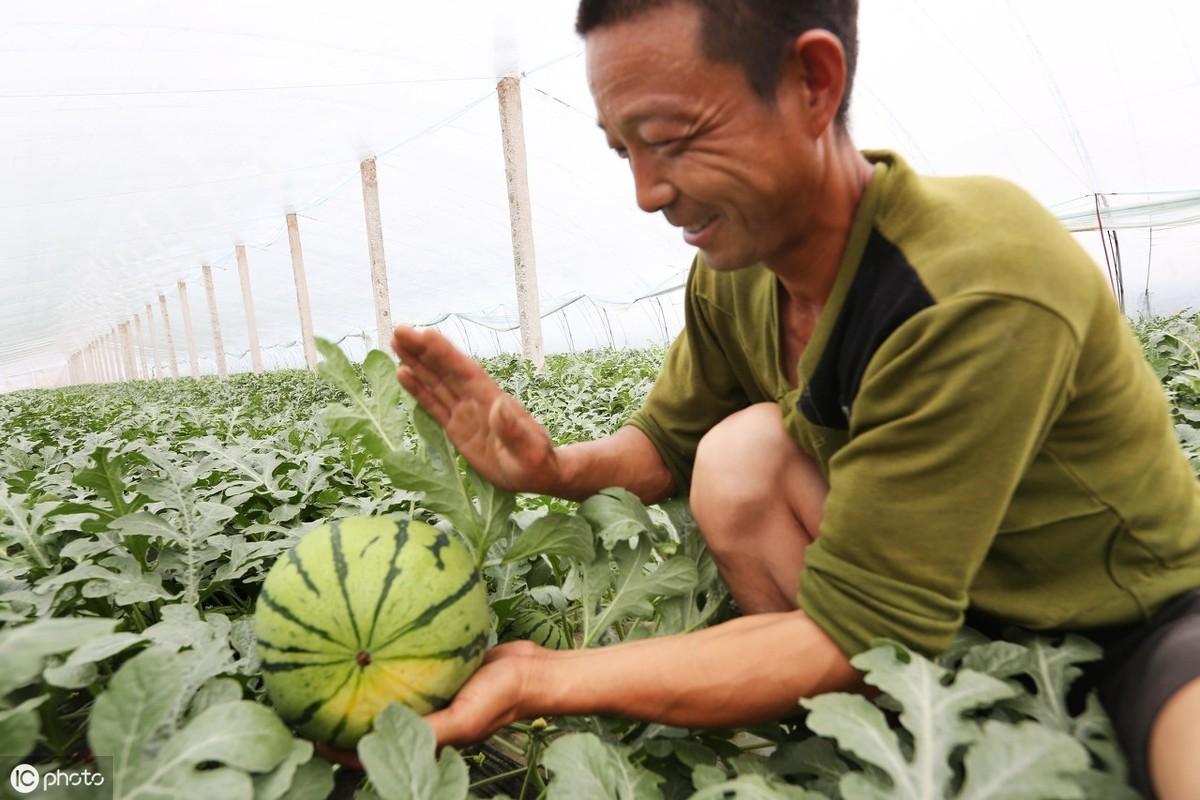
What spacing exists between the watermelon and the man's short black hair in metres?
0.93

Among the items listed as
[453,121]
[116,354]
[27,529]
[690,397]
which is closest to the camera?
[27,529]

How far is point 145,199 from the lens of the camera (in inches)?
763

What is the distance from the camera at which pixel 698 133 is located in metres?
1.29

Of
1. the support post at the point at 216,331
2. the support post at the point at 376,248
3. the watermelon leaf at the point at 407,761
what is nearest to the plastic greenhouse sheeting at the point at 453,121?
the support post at the point at 376,248

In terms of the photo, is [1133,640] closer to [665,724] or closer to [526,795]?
[665,724]

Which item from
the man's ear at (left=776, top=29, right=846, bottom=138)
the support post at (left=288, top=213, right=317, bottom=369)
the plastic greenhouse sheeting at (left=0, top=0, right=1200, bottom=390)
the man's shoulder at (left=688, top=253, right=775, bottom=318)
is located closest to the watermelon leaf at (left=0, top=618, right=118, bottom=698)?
the man's ear at (left=776, top=29, right=846, bottom=138)

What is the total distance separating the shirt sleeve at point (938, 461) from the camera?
3.73ft

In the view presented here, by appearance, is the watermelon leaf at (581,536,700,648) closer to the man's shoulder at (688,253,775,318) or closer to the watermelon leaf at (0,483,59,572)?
the man's shoulder at (688,253,775,318)

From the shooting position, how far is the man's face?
124 centimetres

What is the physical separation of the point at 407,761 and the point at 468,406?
0.73 meters

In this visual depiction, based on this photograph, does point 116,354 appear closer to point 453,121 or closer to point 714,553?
point 453,121

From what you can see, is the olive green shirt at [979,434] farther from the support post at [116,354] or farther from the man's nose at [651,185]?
the support post at [116,354]

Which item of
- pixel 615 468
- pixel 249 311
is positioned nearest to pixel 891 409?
pixel 615 468

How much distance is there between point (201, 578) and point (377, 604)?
931mm
